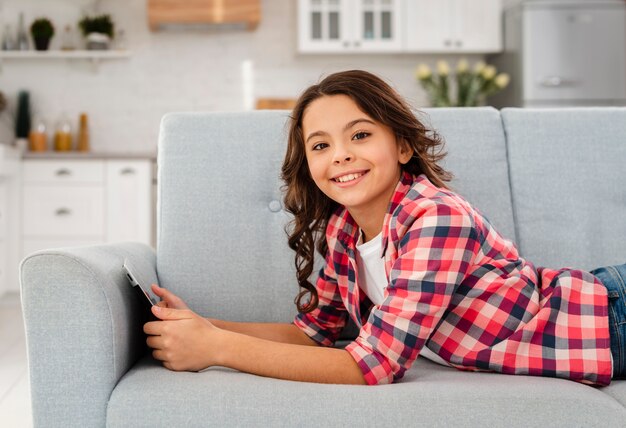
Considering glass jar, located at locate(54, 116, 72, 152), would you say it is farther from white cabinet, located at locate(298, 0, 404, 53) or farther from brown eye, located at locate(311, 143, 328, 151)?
brown eye, located at locate(311, 143, 328, 151)

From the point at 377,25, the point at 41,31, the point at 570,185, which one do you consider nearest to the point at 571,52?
the point at 377,25

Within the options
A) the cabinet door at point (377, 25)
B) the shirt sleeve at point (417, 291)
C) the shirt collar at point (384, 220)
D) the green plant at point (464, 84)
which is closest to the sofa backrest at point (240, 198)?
the shirt collar at point (384, 220)

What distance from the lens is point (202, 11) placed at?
480 cm

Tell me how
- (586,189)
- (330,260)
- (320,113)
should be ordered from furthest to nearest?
(586,189) → (330,260) → (320,113)

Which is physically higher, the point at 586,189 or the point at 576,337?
the point at 586,189

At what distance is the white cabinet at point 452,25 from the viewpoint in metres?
5.00

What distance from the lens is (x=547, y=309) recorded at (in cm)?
129

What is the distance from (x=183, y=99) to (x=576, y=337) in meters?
4.36

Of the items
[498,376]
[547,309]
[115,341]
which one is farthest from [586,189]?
[115,341]

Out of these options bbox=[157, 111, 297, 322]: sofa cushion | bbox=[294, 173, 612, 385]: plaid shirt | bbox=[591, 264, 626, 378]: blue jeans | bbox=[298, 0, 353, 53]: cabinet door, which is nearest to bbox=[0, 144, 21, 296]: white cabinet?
bbox=[298, 0, 353, 53]: cabinet door

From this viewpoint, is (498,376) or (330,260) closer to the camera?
(498,376)

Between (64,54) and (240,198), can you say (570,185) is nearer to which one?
(240,198)

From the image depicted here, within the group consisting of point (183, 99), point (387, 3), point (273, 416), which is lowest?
point (273, 416)

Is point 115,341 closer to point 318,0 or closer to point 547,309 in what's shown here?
point 547,309
